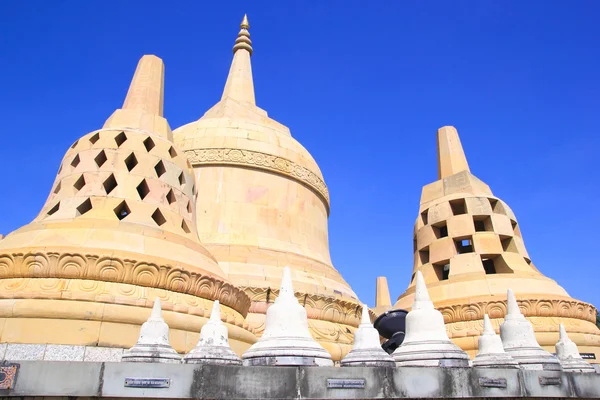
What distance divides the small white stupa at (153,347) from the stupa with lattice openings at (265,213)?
6.40 m

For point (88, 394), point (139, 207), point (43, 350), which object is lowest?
point (88, 394)

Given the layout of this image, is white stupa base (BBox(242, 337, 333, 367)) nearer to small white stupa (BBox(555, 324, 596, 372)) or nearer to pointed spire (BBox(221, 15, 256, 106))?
small white stupa (BBox(555, 324, 596, 372))

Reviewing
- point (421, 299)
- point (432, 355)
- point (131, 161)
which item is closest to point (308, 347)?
point (432, 355)

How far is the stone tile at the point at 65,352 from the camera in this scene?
8430mm

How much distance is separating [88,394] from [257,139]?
578 inches

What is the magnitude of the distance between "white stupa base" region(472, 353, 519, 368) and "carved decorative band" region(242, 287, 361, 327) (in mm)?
7086

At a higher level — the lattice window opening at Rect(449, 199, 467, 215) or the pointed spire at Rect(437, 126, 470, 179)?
the pointed spire at Rect(437, 126, 470, 179)

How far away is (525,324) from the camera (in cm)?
902

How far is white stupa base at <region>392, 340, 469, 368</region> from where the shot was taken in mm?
7023

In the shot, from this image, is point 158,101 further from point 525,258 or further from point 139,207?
point 525,258

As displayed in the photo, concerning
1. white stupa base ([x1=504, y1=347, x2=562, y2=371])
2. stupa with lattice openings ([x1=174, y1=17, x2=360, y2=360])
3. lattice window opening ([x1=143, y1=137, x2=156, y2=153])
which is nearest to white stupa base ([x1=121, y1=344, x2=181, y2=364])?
white stupa base ([x1=504, y1=347, x2=562, y2=371])

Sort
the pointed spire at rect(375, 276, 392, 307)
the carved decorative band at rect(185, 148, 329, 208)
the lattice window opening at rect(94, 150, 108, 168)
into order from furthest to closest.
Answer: the pointed spire at rect(375, 276, 392, 307) → the carved decorative band at rect(185, 148, 329, 208) → the lattice window opening at rect(94, 150, 108, 168)

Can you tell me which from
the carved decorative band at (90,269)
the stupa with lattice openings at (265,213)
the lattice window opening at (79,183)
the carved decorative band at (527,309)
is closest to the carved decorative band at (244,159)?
the stupa with lattice openings at (265,213)

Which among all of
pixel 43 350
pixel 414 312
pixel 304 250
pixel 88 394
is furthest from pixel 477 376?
pixel 304 250
